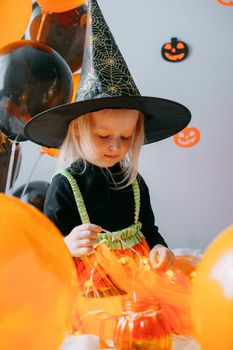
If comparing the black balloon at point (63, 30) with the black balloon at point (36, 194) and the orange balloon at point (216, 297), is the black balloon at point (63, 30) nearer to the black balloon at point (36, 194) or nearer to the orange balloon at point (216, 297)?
the black balloon at point (36, 194)

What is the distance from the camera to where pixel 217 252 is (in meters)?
0.53

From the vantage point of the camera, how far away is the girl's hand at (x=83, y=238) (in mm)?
870

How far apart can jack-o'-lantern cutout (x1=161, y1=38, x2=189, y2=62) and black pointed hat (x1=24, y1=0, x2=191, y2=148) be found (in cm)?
119

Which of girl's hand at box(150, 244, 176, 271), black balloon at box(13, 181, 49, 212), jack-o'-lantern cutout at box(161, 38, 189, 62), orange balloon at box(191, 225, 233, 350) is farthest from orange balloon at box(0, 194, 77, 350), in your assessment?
jack-o'-lantern cutout at box(161, 38, 189, 62)

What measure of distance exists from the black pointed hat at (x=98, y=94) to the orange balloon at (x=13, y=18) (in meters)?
0.20

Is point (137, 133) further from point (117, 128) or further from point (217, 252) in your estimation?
point (217, 252)

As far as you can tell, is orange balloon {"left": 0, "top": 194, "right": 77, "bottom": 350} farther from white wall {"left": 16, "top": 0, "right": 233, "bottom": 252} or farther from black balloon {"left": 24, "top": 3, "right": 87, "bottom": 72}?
white wall {"left": 16, "top": 0, "right": 233, "bottom": 252}

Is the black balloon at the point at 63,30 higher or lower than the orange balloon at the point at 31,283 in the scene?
higher

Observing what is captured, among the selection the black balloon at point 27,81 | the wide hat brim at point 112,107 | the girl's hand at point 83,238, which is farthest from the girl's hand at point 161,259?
the black balloon at point 27,81

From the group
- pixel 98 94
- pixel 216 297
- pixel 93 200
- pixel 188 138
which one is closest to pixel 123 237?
pixel 93 200

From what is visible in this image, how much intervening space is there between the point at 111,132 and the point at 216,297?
58 centimetres

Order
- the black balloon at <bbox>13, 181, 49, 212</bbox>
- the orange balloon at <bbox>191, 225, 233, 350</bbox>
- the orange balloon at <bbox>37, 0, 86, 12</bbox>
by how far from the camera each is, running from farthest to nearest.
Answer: the black balloon at <bbox>13, 181, 49, 212</bbox> → the orange balloon at <bbox>37, 0, 86, 12</bbox> → the orange balloon at <bbox>191, 225, 233, 350</bbox>

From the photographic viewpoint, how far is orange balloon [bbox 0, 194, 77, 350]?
54 centimetres

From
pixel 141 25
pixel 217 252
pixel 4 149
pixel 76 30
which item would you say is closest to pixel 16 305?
pixel 217 252
